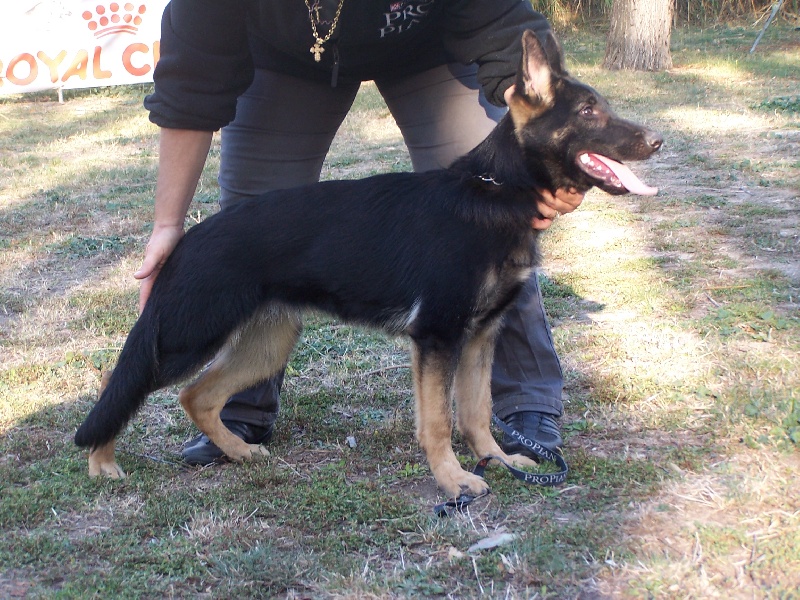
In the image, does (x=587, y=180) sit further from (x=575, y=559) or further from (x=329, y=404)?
(x=329, y=404)

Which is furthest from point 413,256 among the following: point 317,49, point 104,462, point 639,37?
point 639,37

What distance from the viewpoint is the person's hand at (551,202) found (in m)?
3.35

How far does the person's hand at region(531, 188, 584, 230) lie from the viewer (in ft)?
11.0

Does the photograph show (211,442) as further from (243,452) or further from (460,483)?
(460,483)

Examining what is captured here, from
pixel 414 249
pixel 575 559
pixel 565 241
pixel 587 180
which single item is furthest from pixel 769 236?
pixel 575 559

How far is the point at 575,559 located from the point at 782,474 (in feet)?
2.85

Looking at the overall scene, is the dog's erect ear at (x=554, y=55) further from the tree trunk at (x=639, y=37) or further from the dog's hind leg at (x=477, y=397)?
the tree trunk at (x=639, y=37)

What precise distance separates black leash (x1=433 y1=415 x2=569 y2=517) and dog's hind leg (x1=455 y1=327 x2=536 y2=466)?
0.08 metres

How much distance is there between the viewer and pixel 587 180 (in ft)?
10.8

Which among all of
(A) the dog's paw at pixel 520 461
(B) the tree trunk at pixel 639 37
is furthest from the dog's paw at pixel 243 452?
(B) the tree trunk at pixel 639 37

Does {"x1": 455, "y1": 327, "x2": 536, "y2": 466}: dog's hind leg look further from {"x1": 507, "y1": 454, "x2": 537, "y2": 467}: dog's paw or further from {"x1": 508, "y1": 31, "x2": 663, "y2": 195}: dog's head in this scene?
{"x1": 508, "y1": 31, "x2": 663, "y2": 195}: dog's head

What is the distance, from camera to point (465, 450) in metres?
3.75

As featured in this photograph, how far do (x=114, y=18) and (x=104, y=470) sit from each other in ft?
36.6

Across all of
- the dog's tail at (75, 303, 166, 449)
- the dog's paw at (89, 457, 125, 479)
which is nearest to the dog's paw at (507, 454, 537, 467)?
the dog's tail at (75, 303, 166, 449)
